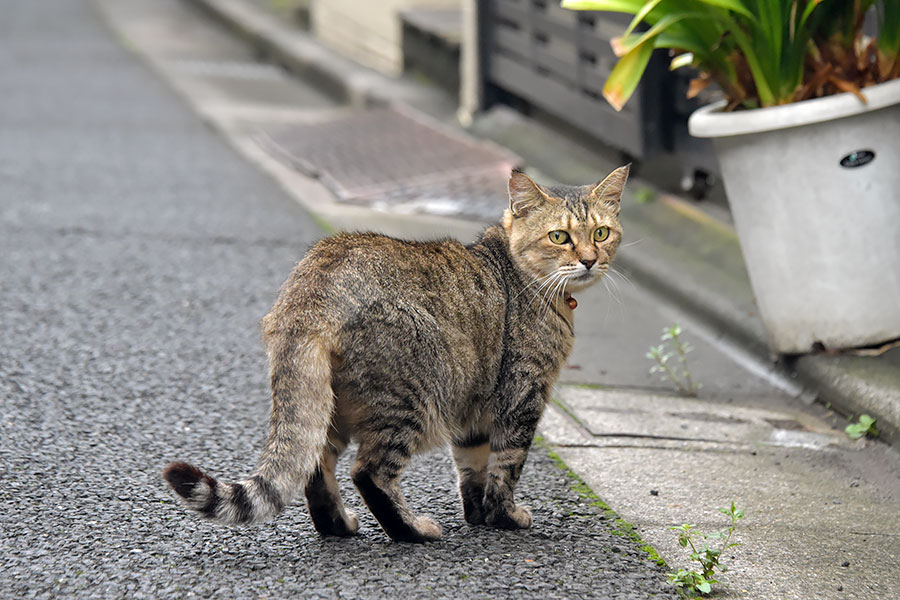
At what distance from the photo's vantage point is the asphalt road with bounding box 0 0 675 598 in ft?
9.11

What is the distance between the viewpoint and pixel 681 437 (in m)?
3.87

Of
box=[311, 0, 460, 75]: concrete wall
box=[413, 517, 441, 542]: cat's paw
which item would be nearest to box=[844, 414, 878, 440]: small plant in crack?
box=[413, 517, 441, 542]: cat's paw

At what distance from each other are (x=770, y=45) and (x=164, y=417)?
2427mm

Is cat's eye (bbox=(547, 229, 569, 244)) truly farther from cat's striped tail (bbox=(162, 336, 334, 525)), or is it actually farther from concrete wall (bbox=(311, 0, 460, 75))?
concrete wall (bbox=(311, 0, 460, 75))

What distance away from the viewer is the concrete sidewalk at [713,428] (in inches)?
121

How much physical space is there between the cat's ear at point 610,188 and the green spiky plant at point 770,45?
763mm

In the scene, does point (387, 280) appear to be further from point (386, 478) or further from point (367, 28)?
point (367, 28)

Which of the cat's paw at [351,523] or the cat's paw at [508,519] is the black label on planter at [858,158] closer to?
the cat's paw at [508,519]

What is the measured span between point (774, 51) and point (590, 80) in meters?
2.92

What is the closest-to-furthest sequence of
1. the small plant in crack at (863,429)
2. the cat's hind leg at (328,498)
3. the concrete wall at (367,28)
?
the cat's hind leg at (328,498), the small plant in crack at (863,429), the concrete wall at (367,28)

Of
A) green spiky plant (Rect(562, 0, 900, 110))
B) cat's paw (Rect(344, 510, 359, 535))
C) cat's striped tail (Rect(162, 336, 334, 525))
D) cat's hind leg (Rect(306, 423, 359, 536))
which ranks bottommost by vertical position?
cat's paw (Rect(344, 510, 359, 535))

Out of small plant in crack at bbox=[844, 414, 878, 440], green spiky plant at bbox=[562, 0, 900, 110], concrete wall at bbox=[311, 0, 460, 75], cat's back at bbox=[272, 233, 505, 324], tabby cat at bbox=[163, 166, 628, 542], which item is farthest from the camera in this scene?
concrete wall at bbox=[311, 0, 460, 75]

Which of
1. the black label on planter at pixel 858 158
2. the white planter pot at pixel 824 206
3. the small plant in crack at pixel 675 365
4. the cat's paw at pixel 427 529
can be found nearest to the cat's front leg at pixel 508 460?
the cat's paw at pixel 427 529

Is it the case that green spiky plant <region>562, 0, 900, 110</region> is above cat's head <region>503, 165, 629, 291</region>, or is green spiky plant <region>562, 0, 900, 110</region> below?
above
